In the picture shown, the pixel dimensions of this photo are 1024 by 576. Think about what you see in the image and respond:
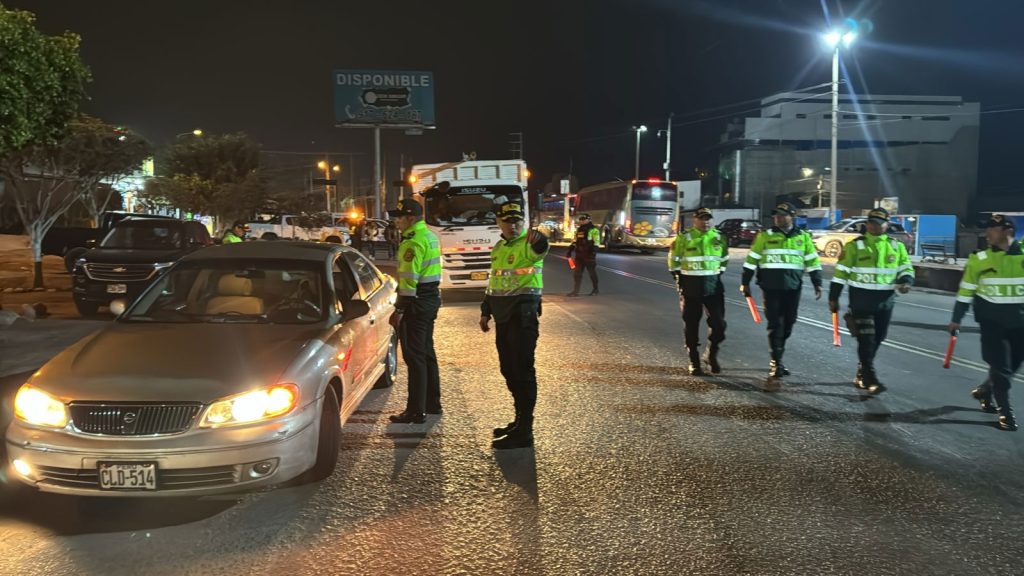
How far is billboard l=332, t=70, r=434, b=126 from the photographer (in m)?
32.3

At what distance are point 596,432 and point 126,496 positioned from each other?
10.8 feet

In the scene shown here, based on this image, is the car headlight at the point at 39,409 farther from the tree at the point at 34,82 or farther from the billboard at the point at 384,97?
the billboard at the point at 384,97

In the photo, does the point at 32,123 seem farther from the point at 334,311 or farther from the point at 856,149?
the point at 856,149

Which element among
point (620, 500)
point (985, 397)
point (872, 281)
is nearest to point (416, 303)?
point (620, 500)

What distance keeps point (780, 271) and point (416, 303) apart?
12.3 feet

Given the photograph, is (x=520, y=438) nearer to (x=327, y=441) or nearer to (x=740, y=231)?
(x=327, y=441)

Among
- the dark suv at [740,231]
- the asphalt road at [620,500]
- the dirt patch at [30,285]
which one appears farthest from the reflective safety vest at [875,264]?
the dark suv at [740,231]

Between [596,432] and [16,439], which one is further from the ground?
[16,439]

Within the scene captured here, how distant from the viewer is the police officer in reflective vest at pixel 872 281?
6594 mm

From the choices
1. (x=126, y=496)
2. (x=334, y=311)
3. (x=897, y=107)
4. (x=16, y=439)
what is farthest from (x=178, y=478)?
(x=897, y=107)

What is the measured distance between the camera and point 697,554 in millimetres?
3592

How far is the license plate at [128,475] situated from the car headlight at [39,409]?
0.37 m

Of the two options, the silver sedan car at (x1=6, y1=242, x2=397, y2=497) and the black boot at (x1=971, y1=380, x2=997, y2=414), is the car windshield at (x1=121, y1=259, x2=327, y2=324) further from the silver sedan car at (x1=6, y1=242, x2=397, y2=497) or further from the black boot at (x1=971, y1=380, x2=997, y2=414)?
the black boot at (x1=971, y1=380, x2=997, y2=414)

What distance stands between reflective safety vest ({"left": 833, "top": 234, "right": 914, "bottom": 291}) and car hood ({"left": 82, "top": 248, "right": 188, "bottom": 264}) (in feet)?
33.4
